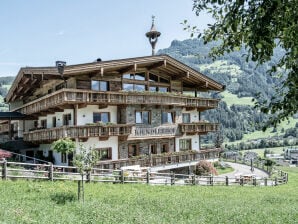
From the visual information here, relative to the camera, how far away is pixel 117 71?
29.9m

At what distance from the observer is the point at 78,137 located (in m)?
24.7

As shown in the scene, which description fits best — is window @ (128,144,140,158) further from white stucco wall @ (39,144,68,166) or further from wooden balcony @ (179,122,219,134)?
white stucco wall @ (39,144,68,166)

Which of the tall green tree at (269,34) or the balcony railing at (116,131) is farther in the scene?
the balcony railing at (116,131)

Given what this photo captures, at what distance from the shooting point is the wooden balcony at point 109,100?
2491cm

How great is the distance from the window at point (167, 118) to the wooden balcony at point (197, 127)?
1.06 meters

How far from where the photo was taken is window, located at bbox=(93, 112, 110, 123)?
28.1 metres

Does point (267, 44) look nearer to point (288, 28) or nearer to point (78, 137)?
point (288, 28)

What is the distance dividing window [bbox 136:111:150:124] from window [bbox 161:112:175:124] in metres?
1.89

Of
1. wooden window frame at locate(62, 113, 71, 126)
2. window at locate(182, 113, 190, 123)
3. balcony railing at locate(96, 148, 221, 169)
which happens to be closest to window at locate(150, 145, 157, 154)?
balcony railing at locate(96, 148, 221, 169)

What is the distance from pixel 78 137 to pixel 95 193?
28.4ft

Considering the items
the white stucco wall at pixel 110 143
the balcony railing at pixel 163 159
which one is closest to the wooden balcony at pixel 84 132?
the white stucco wall at pixel 110 143

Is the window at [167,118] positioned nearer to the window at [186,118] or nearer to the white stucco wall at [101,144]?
the window at [186,118]

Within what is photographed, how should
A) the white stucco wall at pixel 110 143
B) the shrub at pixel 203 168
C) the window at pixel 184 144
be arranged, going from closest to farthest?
the white stucco wall at pixel 110 143 → the shrub at pixel 203 168 → the window at pixel 184 144

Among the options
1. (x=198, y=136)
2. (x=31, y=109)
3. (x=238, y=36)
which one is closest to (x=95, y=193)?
(x=238, y=36)
